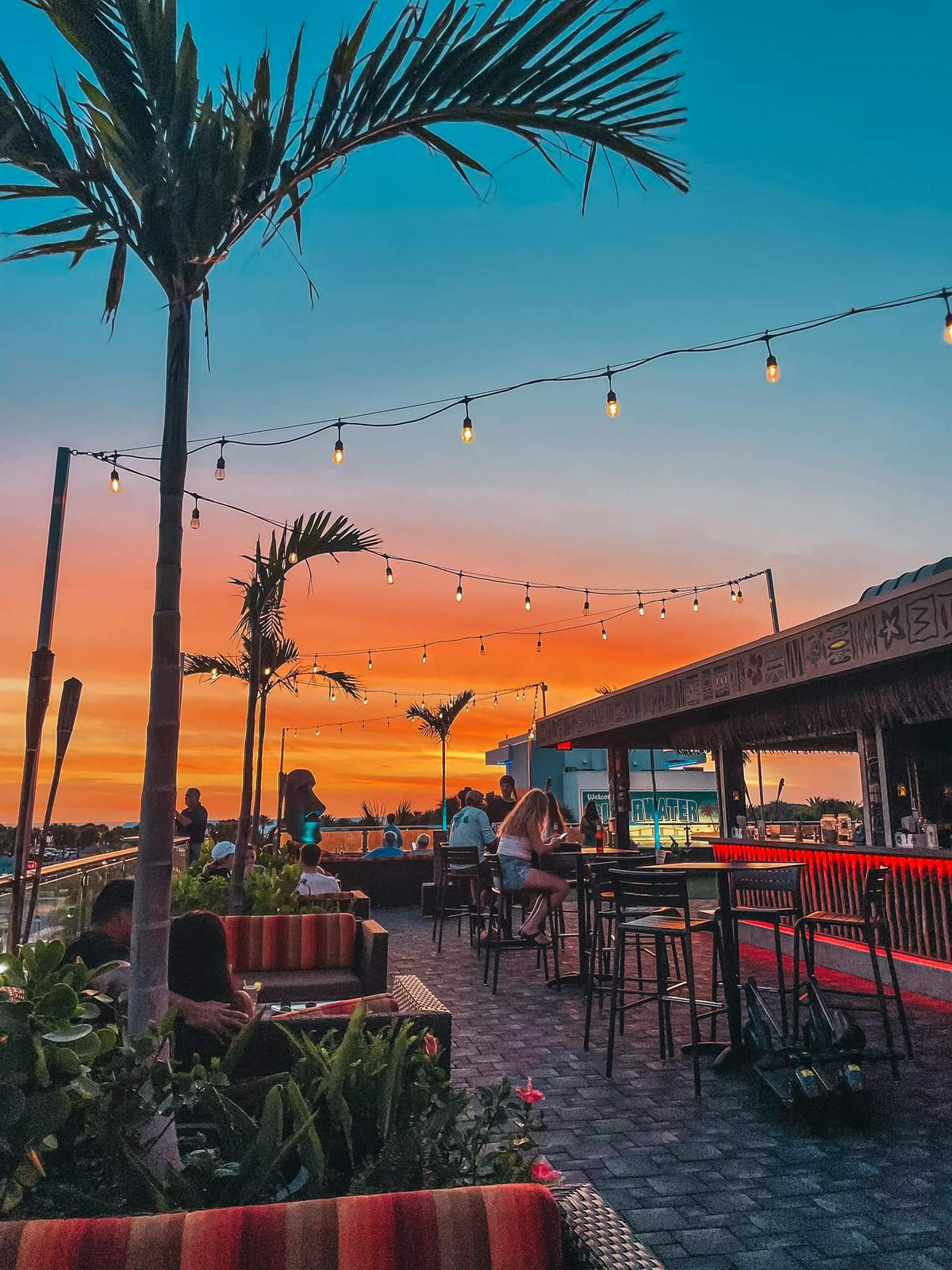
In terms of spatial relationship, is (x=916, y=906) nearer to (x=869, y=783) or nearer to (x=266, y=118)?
(x=869, y=783)

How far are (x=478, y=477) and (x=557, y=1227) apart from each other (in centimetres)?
945

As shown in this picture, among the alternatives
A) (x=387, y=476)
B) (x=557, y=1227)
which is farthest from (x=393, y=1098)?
(x=387, y=476)

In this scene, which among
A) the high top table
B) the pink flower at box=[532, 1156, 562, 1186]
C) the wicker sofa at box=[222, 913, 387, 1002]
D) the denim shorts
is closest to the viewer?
the pink flower at box=[532, 1156, 562, 1186]

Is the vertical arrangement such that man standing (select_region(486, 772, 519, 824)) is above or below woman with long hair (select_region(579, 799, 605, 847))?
above

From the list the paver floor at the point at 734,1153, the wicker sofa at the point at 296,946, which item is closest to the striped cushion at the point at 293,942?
the wicker sofa at the point at 296,946

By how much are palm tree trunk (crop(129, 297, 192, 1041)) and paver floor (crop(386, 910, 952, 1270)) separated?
6.17 feet

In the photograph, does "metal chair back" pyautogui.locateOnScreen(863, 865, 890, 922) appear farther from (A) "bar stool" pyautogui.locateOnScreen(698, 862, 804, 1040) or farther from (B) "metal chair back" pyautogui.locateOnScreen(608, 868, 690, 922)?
(B) "metal chair back" pyautogui.locateOnScreen(608, 868, 690, 922)

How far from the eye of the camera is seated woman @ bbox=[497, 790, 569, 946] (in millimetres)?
7086

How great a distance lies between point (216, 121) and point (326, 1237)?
7.81 feet

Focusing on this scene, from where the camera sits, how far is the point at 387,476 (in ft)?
31.0

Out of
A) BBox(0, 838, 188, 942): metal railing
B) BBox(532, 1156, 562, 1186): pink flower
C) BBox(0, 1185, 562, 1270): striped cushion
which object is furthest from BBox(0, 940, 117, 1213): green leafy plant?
BBox(0, 838, 188, 942): metal railing

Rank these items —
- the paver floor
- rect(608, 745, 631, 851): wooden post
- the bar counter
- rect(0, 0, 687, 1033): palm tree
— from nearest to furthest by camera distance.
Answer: rect(0, 0, 687, 1033): palm tree → the paver floor → the bar counter → rect(608, 745, 631, 851): wooden post

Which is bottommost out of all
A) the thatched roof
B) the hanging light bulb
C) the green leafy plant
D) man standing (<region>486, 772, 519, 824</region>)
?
the green leafy plant

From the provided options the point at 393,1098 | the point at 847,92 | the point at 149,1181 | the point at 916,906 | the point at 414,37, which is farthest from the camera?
the point at 916,906
